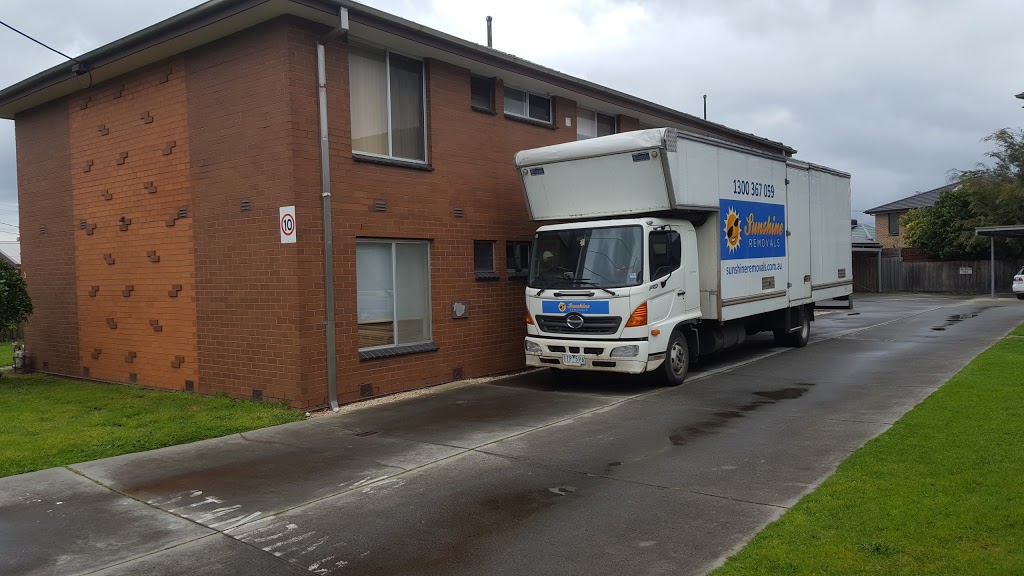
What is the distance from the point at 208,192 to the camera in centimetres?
1112

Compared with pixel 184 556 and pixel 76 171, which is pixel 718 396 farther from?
pixel 76 171

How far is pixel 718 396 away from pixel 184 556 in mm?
7320

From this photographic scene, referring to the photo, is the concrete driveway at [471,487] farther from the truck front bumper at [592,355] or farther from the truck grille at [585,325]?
the truck grille at [585,325]

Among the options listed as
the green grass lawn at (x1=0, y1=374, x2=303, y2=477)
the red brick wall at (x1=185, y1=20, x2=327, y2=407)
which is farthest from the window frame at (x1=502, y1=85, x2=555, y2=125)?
the green grass lawn at (x1=0, y1=374, x2=303, y2=477)

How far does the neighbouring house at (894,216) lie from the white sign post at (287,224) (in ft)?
162

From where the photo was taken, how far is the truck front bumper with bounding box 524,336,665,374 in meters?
10.6

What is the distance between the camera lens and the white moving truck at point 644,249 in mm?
10680

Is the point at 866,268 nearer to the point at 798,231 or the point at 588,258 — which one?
the point at 798,231

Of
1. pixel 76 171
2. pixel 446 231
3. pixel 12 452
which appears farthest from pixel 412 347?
pixel 76 171

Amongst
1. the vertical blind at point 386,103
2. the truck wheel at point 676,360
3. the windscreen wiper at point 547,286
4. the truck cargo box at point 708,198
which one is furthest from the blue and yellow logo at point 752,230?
the vertical blind at point 386,103

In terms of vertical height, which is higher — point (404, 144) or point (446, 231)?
point (404, 144)

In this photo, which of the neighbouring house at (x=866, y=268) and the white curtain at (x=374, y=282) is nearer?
the white curtain at (x=374, y=282)

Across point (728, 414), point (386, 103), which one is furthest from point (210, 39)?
point (728, 414)

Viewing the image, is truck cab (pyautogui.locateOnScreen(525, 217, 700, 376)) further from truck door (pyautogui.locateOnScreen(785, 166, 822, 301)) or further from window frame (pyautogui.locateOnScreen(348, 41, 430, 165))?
truck door (pyautogui.locateOnScreen(785, 166, 822, 301))
